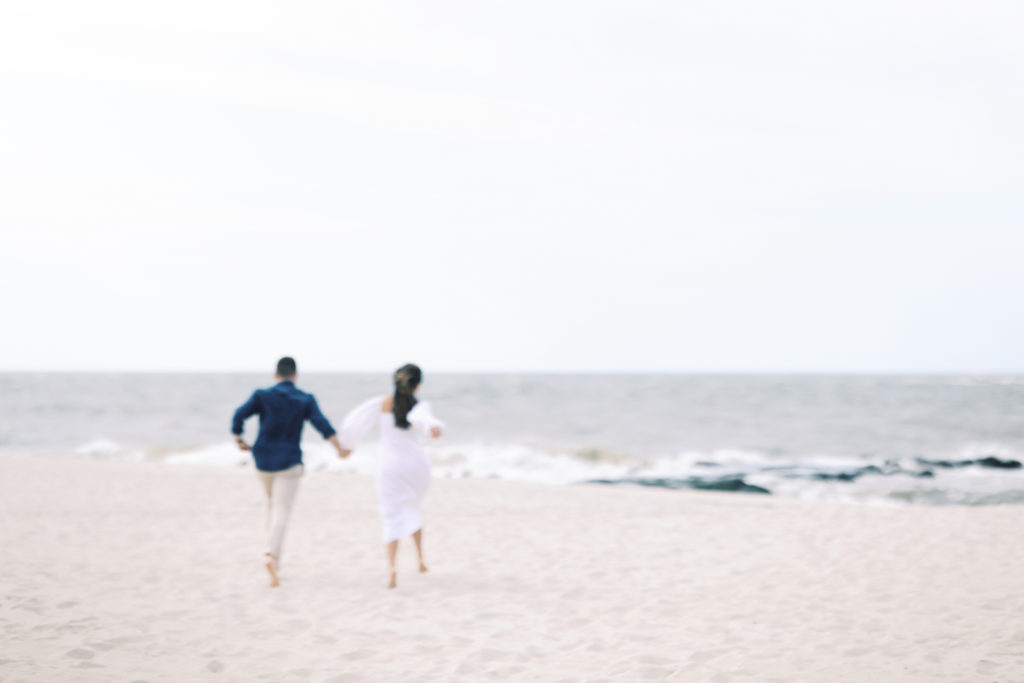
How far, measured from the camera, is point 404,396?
7.15 m

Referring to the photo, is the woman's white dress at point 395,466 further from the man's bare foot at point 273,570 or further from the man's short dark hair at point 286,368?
the man's bare foot at point 273,570

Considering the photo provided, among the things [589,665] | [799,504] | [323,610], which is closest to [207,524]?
[323,610]

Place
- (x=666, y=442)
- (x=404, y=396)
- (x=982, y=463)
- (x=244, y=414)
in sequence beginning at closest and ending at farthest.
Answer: (x=244, y=414) < (x=404, y=396) < (x=982, y=463) < (x=666, y=442)

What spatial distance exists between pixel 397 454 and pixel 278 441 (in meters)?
1.15

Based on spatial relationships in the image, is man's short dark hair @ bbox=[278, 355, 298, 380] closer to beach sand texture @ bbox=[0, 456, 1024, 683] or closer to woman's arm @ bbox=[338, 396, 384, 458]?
woman's arm @ bbox=[338, 396, 384, 458]

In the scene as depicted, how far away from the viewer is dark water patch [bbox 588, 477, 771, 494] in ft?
54.7

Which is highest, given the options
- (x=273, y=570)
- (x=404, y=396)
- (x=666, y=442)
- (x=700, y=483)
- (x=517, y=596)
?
(x=404, y=396)

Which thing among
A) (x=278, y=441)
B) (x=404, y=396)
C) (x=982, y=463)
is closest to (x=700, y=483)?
(x=982, y=463)

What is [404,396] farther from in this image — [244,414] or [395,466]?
[244,414]

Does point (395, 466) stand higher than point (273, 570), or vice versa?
point (395, 466)

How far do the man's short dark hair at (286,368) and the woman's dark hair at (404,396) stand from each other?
40.1 inches

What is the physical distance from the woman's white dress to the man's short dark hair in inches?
28.7

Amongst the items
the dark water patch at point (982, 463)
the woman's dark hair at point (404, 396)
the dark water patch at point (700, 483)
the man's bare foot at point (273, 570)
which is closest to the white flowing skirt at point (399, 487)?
the woman's dark hair at point (404, 396)

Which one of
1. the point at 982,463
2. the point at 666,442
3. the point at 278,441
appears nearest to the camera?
the point at 278,441
